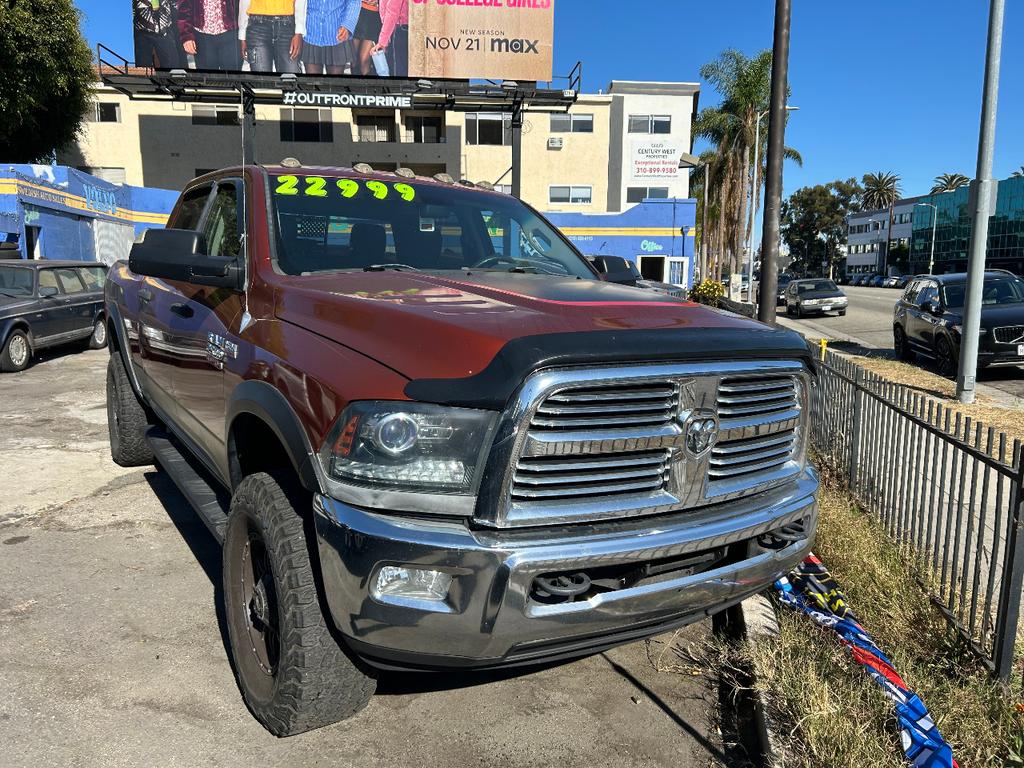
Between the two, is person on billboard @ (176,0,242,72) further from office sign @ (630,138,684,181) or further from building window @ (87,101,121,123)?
office sign @ (630,138,684,181)

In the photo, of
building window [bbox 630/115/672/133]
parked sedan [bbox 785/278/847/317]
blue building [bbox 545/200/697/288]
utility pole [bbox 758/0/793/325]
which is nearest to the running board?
utility pole [bbox 758/0/793/325]

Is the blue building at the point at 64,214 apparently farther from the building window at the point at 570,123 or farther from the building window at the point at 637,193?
the building window at the point at 637,193

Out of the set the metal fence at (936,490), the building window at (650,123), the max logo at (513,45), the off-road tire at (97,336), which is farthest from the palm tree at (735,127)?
the metal fence at (936,490)

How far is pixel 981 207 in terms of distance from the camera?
33.0 feet

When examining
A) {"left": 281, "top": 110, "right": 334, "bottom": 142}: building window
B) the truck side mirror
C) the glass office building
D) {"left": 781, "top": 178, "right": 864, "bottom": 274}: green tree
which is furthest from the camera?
{"left": 781, "top": 178, "right": 864, "bottom": 274}: green tree

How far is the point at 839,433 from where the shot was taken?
5910mm

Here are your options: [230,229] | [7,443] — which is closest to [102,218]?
[7,443]

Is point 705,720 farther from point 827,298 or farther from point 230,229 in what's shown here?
point 827,298

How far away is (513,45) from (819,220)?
87.4 m

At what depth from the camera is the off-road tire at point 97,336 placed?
14039 mm

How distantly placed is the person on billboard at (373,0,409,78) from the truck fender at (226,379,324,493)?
83.2 ft

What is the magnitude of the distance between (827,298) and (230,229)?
27.6m

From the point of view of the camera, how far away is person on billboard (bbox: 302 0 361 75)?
2536 cm

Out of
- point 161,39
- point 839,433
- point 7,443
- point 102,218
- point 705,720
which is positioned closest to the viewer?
point 705,720
